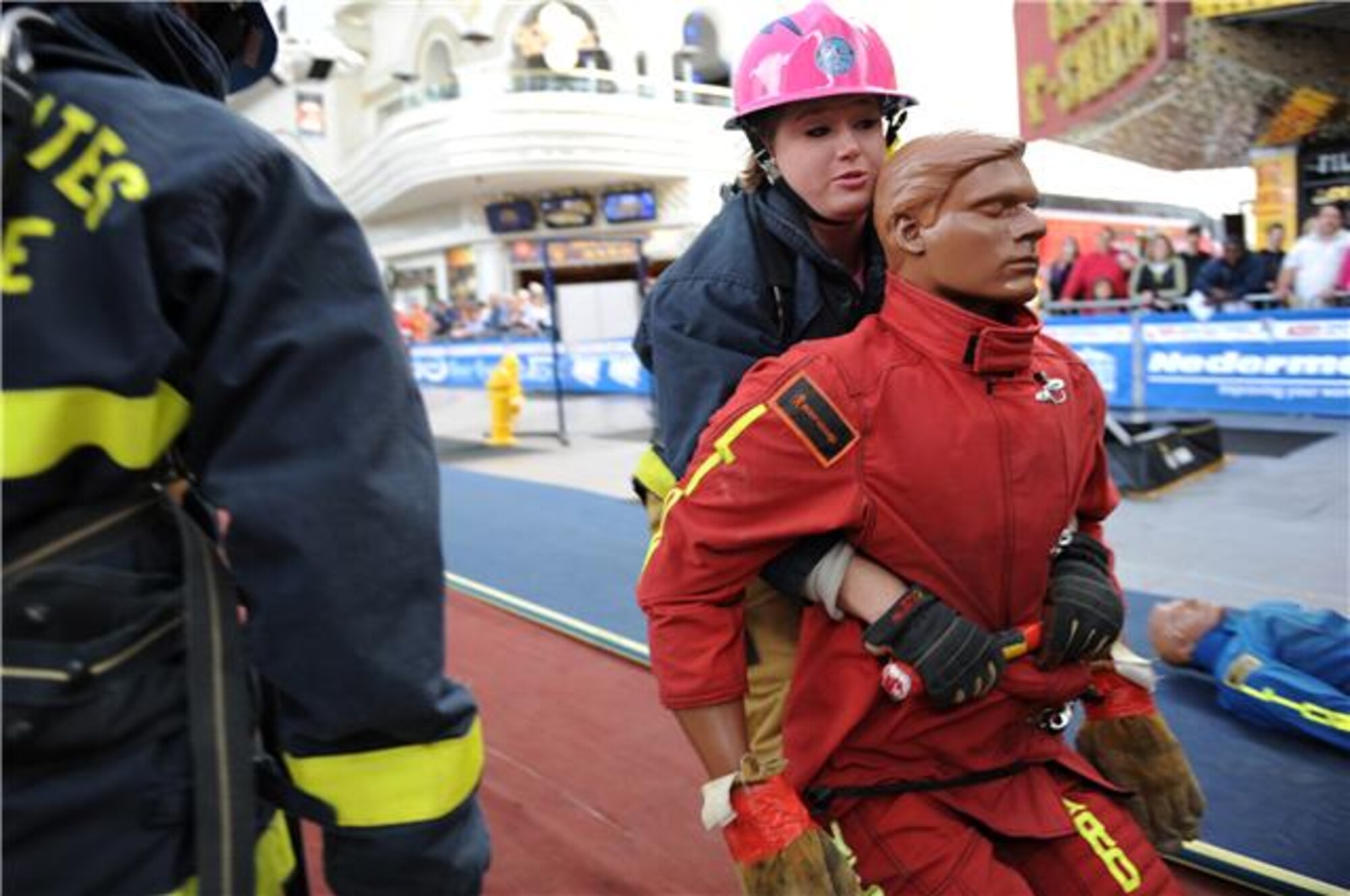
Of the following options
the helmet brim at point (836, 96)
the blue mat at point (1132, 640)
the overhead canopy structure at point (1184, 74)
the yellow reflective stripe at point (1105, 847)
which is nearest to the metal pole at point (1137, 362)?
the overhead canopy structure at point (1184, 74)

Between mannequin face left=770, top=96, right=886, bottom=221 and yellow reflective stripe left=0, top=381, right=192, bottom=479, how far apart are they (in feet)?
4.61

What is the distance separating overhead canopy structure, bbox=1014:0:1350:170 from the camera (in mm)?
12023

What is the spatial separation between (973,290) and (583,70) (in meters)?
30.8

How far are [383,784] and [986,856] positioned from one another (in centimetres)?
103

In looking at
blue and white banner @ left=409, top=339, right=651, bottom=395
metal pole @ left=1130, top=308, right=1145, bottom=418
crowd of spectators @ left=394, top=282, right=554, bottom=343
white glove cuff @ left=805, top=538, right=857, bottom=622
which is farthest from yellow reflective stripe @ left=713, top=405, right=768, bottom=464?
crowd of spectators @ left=394, top=282, right=554, bottom=343

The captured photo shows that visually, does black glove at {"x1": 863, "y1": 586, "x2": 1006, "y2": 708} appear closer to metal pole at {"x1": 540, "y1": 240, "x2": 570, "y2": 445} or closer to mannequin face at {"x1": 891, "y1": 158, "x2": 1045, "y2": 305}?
mannequin face at {"x1": 891, "y1": 158, "x2": 1045, "y2": 305}

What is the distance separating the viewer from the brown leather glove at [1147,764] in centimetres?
194

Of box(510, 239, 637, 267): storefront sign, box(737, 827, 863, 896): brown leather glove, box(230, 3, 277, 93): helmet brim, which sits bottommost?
box(737, 827, 863, 896): brown leather glove

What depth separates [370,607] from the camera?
1133 mm

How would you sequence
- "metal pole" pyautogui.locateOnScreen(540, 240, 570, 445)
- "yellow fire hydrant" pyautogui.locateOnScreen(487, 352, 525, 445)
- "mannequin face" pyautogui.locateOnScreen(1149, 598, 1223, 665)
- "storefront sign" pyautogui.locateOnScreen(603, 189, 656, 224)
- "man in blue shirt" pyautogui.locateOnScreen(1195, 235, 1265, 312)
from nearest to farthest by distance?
"mannequin face" pyautogui.locateOnScreen(1149, 598, 1223, 665) → "man in blue shirt" pyautogui.locateOnScreen(1195, 235, 1265, 312) → "metal pole" pyautogui.locateOnScreen(540, 240, 570, 445) → "yellow fire hydrant" pyautogui.locateOnScreen(487, 352, 525, 445) → "storefront sign" pyautogui.locateOnScreen(603, 189, 656, 224)

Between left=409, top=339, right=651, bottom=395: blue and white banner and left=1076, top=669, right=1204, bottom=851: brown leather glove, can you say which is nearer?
left=1076, top=669, right=1204, bottom=851: brown leather glove

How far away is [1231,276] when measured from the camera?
10750 mm

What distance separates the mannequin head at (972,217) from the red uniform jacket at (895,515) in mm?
60

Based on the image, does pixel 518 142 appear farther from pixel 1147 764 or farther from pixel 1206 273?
pixel 1147 764
